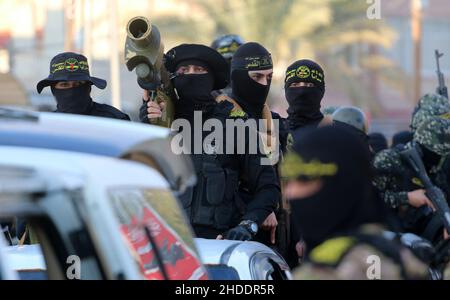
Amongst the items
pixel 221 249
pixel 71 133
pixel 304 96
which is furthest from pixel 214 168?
pixel 71 133

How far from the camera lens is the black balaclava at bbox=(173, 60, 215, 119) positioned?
7.09 meters

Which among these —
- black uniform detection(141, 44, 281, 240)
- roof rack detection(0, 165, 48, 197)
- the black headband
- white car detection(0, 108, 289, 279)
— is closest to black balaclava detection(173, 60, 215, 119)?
black uniform detection(141, 44, 281, 240)

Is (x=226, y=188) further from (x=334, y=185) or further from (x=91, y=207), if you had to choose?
(x=91, y=207)

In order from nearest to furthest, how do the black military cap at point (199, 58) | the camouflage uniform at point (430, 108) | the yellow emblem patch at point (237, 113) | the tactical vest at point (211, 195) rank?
the tactical vest at point (211, 195), the yellow emblem patch at point (237, 113), the black military cap at point (199, 58), the camouflage uniform at point (430, 108)

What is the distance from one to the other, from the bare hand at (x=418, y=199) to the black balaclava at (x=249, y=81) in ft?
5.24

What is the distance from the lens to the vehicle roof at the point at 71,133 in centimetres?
317

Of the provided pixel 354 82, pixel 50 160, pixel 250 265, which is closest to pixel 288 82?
pixel 250 265

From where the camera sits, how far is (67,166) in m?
3.00

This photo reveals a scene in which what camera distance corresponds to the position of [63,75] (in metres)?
7.34

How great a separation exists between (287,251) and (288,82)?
1.20 metres

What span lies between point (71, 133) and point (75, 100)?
13.1 feet

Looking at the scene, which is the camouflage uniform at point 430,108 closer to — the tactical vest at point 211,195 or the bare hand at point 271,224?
the bare hand at point 271,224

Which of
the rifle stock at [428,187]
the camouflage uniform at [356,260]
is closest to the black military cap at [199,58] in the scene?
the rifle stock at [428,187]

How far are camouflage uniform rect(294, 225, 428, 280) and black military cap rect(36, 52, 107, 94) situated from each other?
3.96 metres
